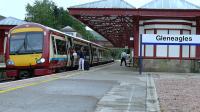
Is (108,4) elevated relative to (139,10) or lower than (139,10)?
elevated

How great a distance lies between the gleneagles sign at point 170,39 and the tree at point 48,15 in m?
75.0

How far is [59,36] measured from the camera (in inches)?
1105

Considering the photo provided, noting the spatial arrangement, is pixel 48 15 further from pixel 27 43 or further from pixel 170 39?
pixel 27 43

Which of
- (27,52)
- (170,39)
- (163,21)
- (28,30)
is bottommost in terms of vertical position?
(27,52)

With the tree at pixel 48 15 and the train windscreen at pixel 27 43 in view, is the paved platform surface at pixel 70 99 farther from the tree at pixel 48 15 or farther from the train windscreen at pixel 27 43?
the tree at pixel 48 15

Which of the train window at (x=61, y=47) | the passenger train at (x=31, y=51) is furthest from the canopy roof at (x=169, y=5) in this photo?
the passenger train at (x=31, y=51)

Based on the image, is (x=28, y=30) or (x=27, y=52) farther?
(x=28, y=30)

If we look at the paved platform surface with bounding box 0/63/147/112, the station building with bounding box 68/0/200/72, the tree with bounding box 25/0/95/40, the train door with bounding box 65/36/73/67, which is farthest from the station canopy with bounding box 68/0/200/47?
the tree with bounding box 25/0/95/40

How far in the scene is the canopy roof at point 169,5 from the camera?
31828 mm

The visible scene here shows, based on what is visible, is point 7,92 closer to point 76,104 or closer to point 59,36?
point 76,104

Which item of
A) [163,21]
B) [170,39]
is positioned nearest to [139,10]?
[163,21]

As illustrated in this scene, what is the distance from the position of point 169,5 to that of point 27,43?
36.4 feet

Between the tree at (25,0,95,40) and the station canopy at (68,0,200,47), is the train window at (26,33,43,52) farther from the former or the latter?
the tree at (25,0,95,40)

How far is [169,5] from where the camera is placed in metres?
32.2
